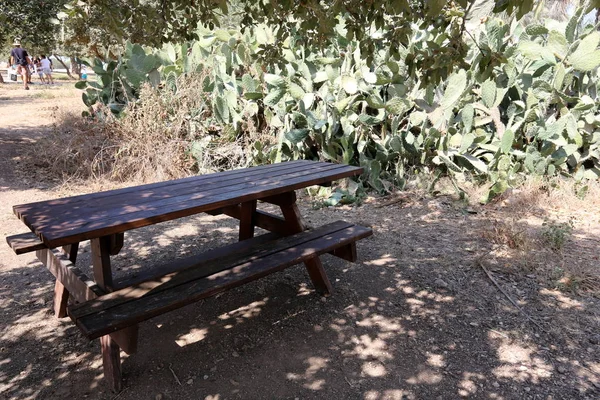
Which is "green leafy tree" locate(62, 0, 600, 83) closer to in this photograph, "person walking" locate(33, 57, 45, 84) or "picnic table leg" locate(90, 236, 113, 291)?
"picnic table leg" locate(90, 236, 113, 291)

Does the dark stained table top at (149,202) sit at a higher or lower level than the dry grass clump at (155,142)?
higher

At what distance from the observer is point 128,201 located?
243 cm

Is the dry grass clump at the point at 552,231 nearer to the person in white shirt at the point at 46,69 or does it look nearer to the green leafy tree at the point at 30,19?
the green leafy tree at the point at 30,19

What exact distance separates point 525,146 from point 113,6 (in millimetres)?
4200

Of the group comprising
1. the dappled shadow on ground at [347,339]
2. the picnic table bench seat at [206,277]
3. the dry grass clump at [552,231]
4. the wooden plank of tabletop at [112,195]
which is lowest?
Result: the dappled shadow on ground at [347,339]

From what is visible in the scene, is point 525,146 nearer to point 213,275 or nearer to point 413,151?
point 413,151

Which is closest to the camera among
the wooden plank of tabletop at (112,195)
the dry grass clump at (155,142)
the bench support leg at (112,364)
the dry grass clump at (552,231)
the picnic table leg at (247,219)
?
the bench support leg at (112,364)

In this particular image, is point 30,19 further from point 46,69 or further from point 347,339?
point 46,69

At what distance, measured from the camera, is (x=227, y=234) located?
4129 mm

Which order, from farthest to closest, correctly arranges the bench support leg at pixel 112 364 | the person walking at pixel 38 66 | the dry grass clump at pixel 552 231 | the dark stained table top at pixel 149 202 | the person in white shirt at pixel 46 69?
the person walking at pixel 38 66, the person in white shirt at pixel 46 69, the dry grass clump at pixel 552 231, the bench support leg at pixel 112 364, the dark stained table top at pixel 149 202

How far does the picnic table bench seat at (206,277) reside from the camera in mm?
1943

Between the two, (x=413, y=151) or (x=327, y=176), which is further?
(x=413, y=151)

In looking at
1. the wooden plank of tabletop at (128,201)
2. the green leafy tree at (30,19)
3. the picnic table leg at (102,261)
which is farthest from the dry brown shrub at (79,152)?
the picnic table leg at (102,261)

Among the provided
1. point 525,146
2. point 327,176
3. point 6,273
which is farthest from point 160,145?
point 525,146
